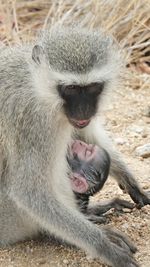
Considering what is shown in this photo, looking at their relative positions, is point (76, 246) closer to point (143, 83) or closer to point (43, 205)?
point (43, 205)

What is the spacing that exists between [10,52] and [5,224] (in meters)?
1.06

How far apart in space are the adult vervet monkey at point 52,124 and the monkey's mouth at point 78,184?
0.29 ft

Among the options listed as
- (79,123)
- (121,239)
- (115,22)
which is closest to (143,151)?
(121,239)

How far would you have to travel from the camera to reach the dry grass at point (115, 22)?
278 inches

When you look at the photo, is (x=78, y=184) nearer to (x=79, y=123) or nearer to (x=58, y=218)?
(x=58, y=218)

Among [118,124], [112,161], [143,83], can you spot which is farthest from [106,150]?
[143,83]

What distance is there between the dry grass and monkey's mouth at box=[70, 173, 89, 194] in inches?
101

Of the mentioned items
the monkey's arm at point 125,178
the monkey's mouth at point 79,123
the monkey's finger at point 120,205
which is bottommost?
the monkey's finger at point 120,205

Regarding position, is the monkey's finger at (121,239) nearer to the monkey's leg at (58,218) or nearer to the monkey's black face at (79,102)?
the monkey's leg at (58,218)

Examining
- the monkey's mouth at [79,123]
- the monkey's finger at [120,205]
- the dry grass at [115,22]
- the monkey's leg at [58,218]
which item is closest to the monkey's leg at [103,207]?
the monkey's finger at [120,205]

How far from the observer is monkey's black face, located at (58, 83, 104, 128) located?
3.86 metres

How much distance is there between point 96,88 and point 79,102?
176mm

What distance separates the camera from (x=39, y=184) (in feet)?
13.5

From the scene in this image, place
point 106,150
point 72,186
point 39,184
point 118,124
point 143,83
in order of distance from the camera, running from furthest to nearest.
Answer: point 143,83 < point 118,124 < point 106,150 < point 72,186 < point 39,184
